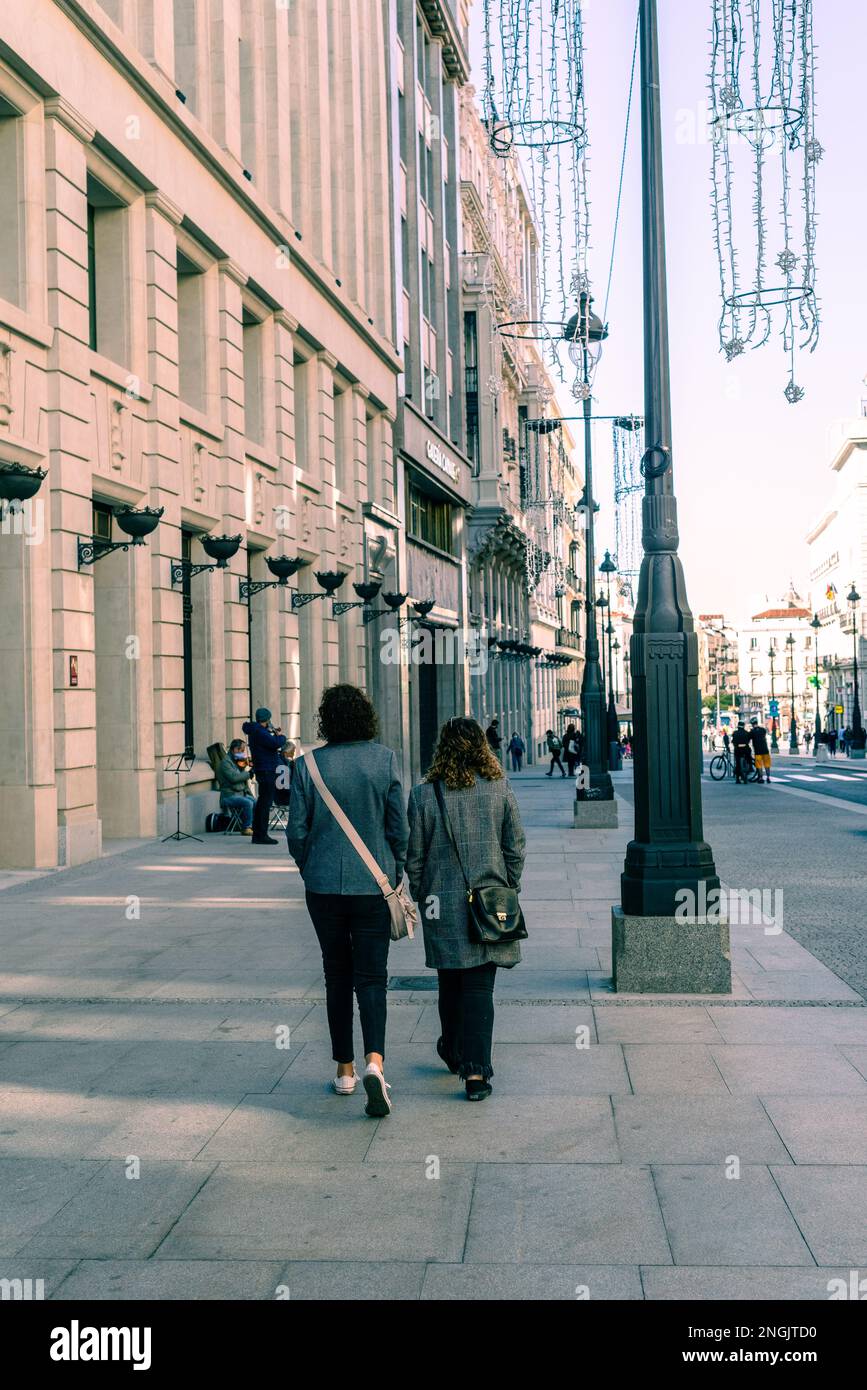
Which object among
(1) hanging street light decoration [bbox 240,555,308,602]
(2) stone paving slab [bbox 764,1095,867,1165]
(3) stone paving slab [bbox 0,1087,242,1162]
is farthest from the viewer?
(1) hanging street light decoration [bbox 240,555,308,602]

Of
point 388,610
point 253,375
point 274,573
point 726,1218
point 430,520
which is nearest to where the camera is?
point 726,1218

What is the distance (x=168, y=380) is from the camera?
1883 cm

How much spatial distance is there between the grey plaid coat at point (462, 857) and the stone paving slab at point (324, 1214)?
1.17m

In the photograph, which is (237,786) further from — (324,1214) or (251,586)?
(324,1214)

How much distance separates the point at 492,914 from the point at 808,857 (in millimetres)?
10933

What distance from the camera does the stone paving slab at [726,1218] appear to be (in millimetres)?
A: 4355

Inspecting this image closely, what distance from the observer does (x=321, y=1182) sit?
510 centimetres

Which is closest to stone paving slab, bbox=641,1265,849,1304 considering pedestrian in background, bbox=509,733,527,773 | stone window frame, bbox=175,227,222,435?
stone window frame, bbox=175,227,222,435

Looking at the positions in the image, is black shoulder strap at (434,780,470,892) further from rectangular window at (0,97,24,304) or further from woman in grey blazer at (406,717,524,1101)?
rectangular window at (0,97,24,304)

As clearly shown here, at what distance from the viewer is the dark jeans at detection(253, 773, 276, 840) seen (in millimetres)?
17344

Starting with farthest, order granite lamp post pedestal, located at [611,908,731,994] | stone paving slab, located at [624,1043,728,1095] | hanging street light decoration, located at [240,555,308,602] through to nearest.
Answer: hanging street light decoration, located at [240,555,308,602]
granite lamp post pedestal, located at [611,908,731,994]
stone paving slab, located at [624,1043,728,1095]

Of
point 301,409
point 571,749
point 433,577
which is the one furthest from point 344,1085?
point 571,749

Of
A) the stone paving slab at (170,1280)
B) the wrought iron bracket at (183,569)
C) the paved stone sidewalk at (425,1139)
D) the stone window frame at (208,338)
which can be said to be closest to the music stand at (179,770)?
the wrought iron bracket at (183,569)

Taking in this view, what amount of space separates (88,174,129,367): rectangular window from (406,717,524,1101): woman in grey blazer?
12855mm
